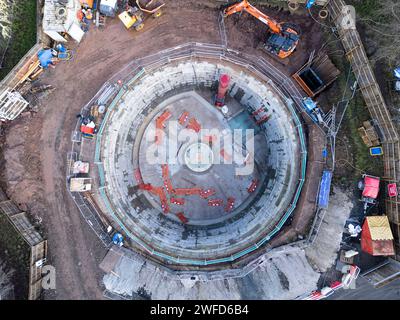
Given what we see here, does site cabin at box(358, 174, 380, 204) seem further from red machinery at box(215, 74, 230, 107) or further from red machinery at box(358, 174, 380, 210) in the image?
red machinery at box(215, 74, 230, 107)

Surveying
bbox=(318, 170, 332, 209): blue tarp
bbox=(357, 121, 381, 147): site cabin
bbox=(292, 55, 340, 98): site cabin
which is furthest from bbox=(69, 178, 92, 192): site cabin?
bbox=(357, 121, 381, 147): site cabin

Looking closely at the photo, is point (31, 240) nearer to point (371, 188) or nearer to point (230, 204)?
point (230, 204)

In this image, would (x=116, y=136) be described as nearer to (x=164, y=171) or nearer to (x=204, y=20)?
(x=164, y=171)

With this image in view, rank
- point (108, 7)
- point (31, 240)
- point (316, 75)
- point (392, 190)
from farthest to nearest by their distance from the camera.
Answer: point (316, 75) → point (108, 7) → point (31, 240) → point (392, 190)

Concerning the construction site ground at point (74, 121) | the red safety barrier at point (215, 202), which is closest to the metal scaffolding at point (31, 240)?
the construction site ground at point (74, 121)

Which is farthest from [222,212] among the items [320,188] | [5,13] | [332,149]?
[5,13]

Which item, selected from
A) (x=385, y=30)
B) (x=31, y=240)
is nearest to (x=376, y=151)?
(x=385, y=30)

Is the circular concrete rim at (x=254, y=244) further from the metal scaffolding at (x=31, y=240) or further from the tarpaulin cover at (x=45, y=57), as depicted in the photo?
the tarpaulin cover at (x=45, y=57)

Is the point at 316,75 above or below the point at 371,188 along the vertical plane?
above
